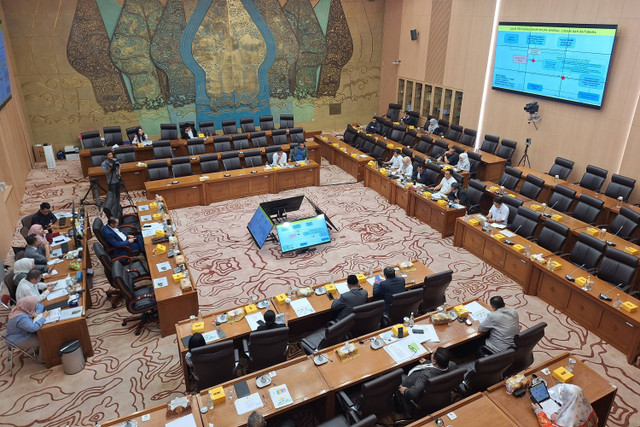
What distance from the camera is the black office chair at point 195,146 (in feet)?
48.9

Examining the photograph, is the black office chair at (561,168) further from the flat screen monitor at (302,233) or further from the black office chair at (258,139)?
the black office chair at (258,139)

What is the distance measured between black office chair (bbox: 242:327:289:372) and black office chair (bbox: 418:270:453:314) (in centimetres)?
248

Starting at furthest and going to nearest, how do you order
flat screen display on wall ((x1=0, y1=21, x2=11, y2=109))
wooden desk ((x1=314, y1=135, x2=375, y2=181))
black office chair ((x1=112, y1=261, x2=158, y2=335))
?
wooden desk ((x1=314, y1=135, x2=375, y2=181)) → flat screen display on wall ((x1=0, y1=21, x2=11, y2=109)) → black office chair ((x1=112, y1=261, x2=158, y2=335))

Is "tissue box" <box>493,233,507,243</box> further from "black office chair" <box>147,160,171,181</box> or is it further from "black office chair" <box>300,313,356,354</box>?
"black office chair" <box>147,160,171,181</box>

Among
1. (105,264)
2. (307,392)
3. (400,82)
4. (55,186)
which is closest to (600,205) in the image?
(307,392)

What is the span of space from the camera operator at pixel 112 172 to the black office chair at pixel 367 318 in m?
7.79

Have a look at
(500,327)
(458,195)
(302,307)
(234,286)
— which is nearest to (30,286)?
(234,286)

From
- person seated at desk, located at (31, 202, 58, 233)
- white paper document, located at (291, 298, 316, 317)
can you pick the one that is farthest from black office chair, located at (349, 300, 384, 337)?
person seated at desk, located at (31, 202, 58, 233)

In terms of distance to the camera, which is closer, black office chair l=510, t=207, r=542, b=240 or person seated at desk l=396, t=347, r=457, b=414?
person seated at desk l=396, t=347, r=457, b=414

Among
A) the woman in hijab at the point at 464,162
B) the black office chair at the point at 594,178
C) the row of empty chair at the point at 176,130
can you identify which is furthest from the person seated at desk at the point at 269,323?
the row of empty chair at the point at 176,130

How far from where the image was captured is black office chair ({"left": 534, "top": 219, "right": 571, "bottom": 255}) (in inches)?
347

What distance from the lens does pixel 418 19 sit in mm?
17891

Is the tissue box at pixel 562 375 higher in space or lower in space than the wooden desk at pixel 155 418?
higher

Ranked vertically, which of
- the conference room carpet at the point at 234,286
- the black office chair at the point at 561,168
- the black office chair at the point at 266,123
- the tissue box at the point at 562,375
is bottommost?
the conference room carpet at the point at 234,286
